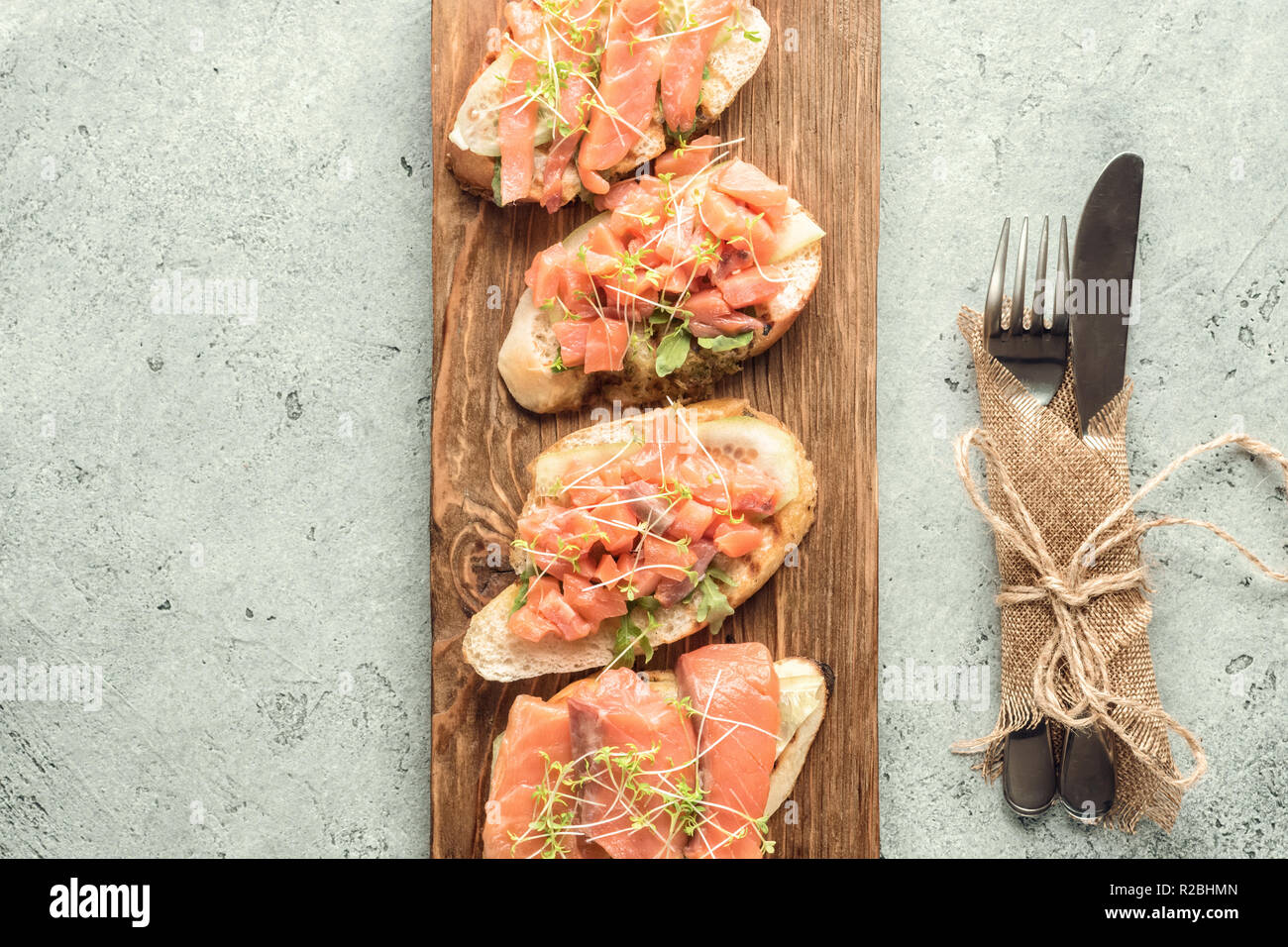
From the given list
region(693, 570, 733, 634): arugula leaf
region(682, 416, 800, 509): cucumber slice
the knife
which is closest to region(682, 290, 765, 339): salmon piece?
region(682, 416, 800, 509): cucumber slice

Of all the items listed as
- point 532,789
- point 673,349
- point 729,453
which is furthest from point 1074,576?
point 532,789

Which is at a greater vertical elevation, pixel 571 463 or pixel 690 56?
pixel 690 56

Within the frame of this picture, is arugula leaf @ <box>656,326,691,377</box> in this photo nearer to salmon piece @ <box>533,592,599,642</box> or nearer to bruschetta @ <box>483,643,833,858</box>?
salmon piece @ <box>533,592,599,642</box>

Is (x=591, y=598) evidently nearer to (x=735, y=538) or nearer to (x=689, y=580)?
(x=689, y=580)

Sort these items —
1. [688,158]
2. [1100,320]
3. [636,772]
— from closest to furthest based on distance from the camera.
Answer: [636,772] → [688,158] → [1100,320]

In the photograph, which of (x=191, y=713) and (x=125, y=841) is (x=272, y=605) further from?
(x=125, y=841)

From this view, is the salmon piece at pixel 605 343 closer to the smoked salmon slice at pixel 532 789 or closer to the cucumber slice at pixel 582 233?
the cucumber slice at pixel 582 233

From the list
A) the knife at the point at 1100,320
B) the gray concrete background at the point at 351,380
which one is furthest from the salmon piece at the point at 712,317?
the knife at the point at 1100,320
